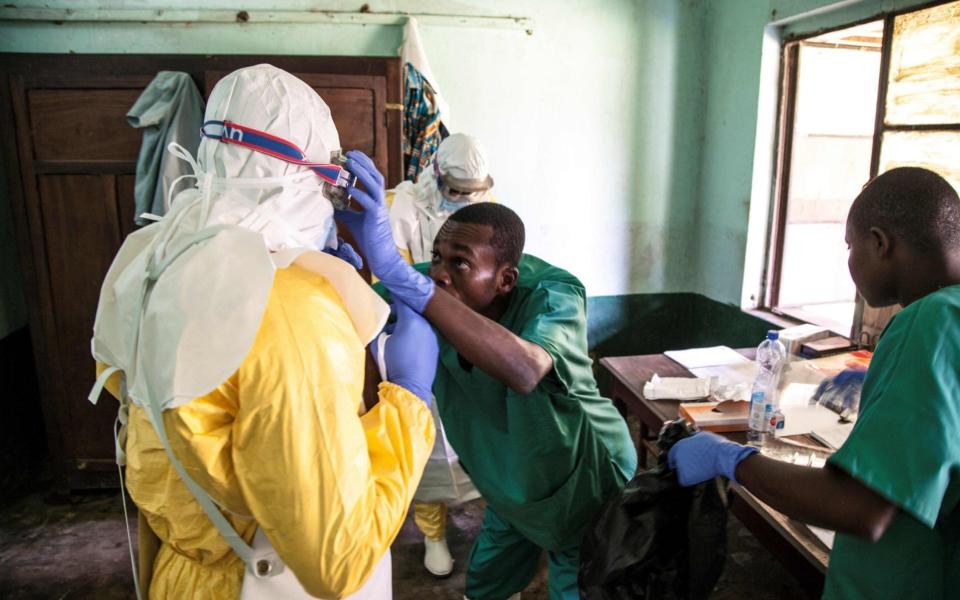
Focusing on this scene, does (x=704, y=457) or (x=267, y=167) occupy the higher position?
(x=267, y=167)

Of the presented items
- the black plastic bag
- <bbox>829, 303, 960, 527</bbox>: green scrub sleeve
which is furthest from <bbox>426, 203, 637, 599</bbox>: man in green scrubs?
<bbox>829, 303, 960, 527</bbox>: green scrub sleeve

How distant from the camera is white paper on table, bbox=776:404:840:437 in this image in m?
1.61

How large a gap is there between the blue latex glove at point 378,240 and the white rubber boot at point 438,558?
1548 mm

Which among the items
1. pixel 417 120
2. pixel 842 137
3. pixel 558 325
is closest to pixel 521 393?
pixel 558 325

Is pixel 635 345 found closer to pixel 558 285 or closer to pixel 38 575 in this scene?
pixel 558 285

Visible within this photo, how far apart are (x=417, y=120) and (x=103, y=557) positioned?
2.33 meters

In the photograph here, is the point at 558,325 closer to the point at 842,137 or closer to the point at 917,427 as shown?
the point at 917,427

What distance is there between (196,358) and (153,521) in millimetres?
399

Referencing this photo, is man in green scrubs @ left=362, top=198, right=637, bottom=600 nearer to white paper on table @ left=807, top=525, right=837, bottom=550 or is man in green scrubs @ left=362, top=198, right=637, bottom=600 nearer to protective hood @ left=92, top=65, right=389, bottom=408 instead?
protective hood @ left=92, top=65, right=389, bottom=408

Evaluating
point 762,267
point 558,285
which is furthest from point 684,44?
point 558,285

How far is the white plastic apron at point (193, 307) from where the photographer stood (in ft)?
2.31

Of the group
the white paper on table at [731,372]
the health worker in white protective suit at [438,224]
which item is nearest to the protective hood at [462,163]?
the health worker in white protective suit at [438,224]

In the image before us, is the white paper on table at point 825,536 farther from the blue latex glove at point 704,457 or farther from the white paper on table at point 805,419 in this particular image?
the white paper on table at point 805,419

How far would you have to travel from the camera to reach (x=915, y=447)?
2.54 ft
